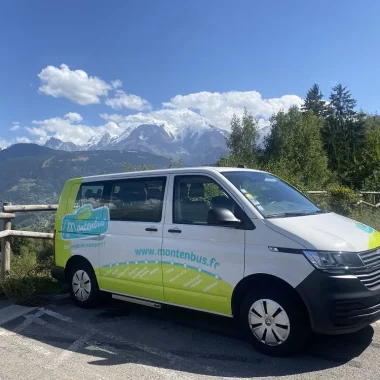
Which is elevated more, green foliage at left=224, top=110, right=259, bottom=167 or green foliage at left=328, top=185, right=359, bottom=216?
green foliage at left=224, top=110, right=259, bottom=167

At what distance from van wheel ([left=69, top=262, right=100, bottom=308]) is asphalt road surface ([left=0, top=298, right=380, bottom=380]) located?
0.26 metres

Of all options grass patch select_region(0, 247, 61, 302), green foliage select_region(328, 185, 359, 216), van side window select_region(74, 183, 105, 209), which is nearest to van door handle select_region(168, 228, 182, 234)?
van side window select_region(74, 183, 105, 209)

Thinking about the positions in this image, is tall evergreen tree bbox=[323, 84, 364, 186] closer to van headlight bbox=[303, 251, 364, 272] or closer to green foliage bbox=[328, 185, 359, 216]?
green foliage bbox=[328, 185, 359, 216]

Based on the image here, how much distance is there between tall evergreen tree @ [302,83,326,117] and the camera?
202ft

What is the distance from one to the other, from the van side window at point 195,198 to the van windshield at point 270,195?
22 centimetres

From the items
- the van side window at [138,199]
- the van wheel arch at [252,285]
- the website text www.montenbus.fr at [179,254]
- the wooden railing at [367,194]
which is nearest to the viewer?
the van wheel arch at [252,285]

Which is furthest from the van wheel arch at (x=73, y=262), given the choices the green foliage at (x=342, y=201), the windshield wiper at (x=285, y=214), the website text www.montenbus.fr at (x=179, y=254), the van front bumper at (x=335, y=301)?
the green foliage at (x=342, y=201)

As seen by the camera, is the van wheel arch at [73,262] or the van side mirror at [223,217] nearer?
the van side mirror at [223,217]

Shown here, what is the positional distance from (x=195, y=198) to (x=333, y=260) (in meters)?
1.77

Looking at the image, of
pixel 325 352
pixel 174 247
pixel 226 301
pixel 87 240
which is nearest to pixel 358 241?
pixel 325 352

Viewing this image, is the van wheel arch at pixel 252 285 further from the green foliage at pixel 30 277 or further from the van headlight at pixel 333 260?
the green foliage at pixel 30 277

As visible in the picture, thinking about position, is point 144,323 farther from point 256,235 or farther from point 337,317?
point 337,317

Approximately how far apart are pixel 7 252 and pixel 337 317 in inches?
226

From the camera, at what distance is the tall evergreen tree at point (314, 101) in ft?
202
